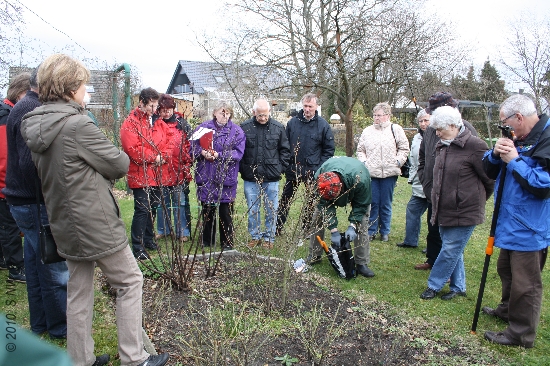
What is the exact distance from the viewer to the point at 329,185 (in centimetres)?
410

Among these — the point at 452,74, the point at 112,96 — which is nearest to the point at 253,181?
the point at 112,96

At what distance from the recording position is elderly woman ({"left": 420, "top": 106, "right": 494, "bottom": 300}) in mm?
4016

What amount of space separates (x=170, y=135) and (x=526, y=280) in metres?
3.91

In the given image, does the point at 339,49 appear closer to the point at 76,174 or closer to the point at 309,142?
the point at 309,142

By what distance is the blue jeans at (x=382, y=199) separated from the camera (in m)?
6.17

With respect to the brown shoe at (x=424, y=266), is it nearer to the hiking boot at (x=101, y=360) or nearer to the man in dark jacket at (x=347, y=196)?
the man in dark jacket at (x=347, y=196)

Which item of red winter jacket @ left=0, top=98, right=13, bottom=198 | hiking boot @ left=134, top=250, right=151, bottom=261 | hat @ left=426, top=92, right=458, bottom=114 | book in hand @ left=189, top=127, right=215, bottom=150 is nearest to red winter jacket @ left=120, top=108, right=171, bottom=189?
book in hand @ left=189, top=127, right=215, bottom=150

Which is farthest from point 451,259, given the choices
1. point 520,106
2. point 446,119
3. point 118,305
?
point 118,305

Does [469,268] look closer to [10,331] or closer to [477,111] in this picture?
[10,331]

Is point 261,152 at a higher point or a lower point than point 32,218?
higher

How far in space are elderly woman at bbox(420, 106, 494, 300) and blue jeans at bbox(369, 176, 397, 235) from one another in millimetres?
1935

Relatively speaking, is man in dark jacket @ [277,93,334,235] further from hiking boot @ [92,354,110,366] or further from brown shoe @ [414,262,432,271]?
hiking boot @ [92,354,110,366]

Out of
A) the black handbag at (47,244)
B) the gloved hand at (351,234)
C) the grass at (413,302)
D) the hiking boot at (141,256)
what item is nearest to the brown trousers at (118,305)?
the black handbag at (47,244)

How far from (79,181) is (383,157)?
4.42 meters
